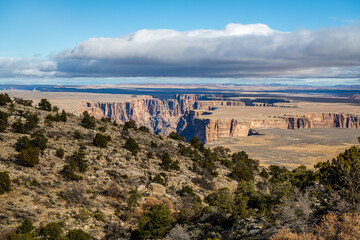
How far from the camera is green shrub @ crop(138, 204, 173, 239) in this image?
17.7m

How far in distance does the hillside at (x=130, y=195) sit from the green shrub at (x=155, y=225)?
0.07 meters

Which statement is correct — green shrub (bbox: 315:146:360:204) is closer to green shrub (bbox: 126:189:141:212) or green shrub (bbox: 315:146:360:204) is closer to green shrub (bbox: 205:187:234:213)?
green shrub (bbox: 205:187:234:213)

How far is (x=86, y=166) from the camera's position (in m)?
27.5

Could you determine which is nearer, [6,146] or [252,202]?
[252,202]

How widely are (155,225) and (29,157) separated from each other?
13955mm

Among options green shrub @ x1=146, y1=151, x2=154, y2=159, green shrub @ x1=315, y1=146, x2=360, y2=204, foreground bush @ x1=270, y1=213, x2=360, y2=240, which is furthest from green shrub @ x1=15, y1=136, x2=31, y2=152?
green shrub @ x1=315, y1=146, x2=360, y2=204

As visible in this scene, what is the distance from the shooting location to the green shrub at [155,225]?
696 inches

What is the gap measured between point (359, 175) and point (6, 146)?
31.1 meters

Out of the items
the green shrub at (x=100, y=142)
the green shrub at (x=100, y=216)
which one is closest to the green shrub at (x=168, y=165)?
the green shrub at (x=100, y=142)

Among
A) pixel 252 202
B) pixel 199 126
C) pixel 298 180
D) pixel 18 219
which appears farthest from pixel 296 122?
pixel 18 219

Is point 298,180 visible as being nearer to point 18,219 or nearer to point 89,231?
point 89,231

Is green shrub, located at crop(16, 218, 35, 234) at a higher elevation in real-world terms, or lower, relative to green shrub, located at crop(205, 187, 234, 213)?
higher

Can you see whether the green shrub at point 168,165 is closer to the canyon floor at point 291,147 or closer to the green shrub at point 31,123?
the green shrub at point 31,123

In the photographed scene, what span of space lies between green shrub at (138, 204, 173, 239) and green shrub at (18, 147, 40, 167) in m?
12.6
